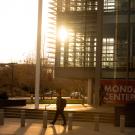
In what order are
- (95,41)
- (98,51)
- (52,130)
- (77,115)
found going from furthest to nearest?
(95,41) < (98,51) < (77,115) < (52,130)

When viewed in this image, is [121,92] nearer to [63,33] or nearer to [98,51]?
[98,51]

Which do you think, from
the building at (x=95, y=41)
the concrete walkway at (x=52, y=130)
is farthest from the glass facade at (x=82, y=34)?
the concrete walkway at (x=52, y=130)

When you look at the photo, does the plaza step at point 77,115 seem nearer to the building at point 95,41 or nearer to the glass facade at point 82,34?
the building at point 95,41

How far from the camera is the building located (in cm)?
4200

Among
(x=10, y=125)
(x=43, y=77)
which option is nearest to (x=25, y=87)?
(x=43, y=77)

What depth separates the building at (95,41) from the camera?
1654 inches

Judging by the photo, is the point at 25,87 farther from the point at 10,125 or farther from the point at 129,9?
the point at 10,125

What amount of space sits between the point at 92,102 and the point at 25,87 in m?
36.7

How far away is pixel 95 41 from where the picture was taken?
46.1m

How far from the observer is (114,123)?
2983cm

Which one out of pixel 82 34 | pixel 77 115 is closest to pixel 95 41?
pixel 82 34

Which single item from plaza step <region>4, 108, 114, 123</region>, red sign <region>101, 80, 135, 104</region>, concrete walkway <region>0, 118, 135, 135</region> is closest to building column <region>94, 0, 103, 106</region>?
red sign <region>101, 80, 135, 104</region>

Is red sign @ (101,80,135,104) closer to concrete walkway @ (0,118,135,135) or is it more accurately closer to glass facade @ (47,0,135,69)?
concrete walkway @ (0,118,135,135)

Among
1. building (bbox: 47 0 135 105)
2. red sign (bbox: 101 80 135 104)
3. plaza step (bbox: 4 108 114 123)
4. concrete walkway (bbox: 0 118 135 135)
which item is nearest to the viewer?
concrete walkway (bbox: 0 118 135 135)
